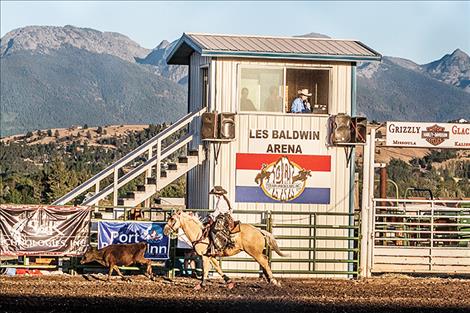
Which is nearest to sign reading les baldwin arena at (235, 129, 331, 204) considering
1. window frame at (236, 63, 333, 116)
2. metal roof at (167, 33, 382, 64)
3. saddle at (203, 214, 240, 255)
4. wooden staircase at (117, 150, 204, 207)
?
window frame at (236, 63, 333, 116)

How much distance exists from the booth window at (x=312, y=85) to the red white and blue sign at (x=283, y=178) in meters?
1.26

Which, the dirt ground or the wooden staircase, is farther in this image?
the wooden staircase

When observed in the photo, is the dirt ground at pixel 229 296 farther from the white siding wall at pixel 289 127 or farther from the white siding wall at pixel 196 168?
the white siding wall at pixel 196 168

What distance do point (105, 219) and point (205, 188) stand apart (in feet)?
9.17

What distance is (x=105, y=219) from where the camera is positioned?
2617 centimetres

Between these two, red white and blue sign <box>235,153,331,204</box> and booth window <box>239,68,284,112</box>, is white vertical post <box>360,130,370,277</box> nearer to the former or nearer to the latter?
red white and blue sign <box>235,153,331,204</box>

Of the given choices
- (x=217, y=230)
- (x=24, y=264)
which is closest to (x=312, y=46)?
(x=217, y=230)

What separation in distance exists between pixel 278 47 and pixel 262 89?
1.07m

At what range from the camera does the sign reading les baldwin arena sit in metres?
27.2

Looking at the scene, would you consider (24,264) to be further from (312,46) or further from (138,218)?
(312,46)

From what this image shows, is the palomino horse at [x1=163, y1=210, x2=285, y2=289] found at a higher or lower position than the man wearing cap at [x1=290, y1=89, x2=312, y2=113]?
lower

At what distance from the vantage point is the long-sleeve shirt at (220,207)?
2487 cm

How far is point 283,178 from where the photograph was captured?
89.6 feet

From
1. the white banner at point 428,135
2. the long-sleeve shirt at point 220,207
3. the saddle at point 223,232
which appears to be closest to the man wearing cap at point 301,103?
the white banner at point 428,135
